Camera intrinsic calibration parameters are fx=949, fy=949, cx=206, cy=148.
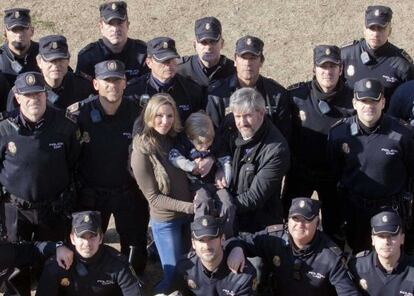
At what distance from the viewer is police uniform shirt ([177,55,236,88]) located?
385 inches

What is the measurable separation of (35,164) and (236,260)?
209 cm

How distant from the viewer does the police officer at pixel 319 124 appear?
29.9 ft

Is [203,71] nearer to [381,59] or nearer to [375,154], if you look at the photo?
[381,59]

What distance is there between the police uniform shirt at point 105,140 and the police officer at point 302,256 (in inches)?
57.0

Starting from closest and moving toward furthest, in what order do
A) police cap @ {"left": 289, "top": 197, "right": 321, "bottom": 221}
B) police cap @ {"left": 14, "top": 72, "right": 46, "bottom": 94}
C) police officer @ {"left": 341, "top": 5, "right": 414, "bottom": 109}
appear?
police cap @ {"left": 289, "top": 197, "right": 321, "bottom": 221} < police cap @ {"left": 14, "top": 72, "right": 46, "bottom": 94} < police officer @ {"left": 341, "top": 5, "right": 414, "bottom": 109}

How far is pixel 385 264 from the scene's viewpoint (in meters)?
8.11

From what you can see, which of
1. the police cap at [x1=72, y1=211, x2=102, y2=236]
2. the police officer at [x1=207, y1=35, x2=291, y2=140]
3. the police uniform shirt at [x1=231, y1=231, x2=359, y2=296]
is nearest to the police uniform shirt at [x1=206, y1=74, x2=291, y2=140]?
the police officer at [x1=207, y1=35, x2=291, y2=140]

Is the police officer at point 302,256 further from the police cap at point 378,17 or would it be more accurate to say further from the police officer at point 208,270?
the police cap at point 378,17

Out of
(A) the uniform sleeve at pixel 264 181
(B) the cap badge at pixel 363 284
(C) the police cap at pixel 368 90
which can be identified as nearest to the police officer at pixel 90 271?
(A) the uniform sleeve at pixel 264 181

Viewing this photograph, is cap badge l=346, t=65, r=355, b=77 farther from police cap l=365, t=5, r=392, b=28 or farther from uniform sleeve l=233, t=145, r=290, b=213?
uniform sleeve l=233, t=145, r=290, b=213

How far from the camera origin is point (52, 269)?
8281 mm

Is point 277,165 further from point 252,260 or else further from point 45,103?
point 45,103

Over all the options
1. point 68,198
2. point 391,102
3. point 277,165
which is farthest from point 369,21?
point 68,198

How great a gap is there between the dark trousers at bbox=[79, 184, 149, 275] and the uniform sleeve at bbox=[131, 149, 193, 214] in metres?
0.76
